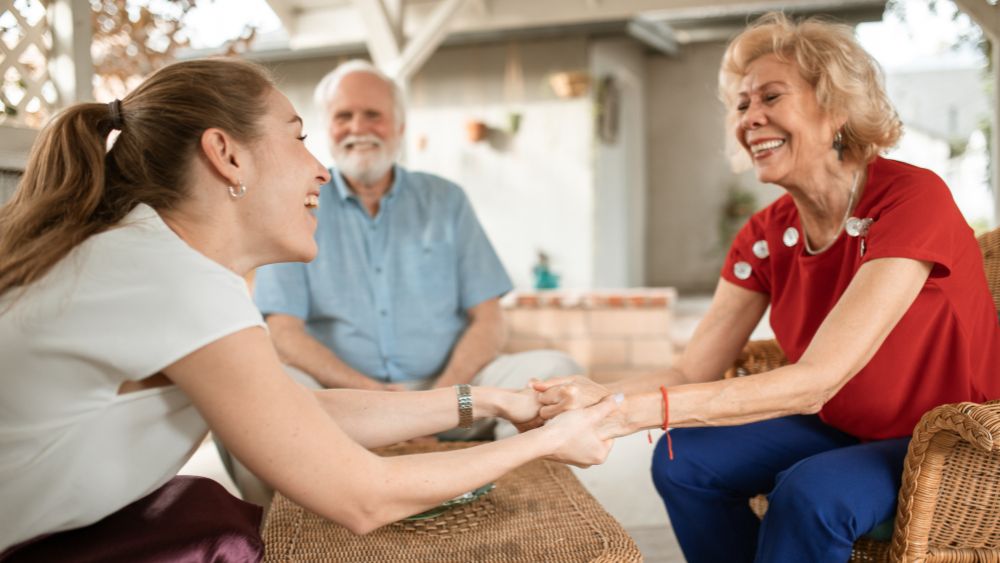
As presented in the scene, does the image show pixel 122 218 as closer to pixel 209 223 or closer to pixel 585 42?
pixel 209 223

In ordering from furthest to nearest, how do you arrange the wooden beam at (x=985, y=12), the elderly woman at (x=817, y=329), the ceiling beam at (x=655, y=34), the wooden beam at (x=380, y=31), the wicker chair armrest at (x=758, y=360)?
1. the ceiling beam at (x=655, y=34)
2. the wooden beam at (x=380, y=31)
3. the wooden beam at (x=985, y=12)
4. the wicker chair armrest at (x=758, y=360)
5. the elderly woman at (x=817, y=329)

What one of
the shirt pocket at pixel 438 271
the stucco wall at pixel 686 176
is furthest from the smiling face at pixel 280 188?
the stucco wall at pixel 686 176

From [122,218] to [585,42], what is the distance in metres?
6.95

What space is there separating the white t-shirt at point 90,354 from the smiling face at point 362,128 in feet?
5.66

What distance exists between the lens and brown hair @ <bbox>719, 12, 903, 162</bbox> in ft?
5.87

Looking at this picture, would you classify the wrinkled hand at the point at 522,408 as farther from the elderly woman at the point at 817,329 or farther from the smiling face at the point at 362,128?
the smiling face at the point at 362,128

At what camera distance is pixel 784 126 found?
1.82 metres

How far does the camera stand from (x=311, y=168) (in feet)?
4.46

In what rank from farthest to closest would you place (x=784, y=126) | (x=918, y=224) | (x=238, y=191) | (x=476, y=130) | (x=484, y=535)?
(x=476, y=130), (x=784, y=126), (x=918, y=224), (x=484, y=535), (x=238, y=191)

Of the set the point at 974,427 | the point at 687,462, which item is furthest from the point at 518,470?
the point at 974,427

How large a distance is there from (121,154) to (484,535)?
0.84 meters

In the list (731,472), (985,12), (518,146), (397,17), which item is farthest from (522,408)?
(518,146)

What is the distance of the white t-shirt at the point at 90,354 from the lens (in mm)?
1049

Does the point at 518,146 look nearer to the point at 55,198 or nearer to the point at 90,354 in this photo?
the point at 55,198
